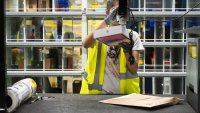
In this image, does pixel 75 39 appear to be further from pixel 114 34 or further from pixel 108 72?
pixel 114 34

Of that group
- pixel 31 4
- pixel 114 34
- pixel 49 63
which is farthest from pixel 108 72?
pixel 31 4

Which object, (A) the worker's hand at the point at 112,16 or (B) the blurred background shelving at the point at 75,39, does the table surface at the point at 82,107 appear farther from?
(B) the blurred background shelving at the point at 75,39

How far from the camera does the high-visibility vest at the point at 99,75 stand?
194 centimetres

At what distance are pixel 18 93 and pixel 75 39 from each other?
2583mm

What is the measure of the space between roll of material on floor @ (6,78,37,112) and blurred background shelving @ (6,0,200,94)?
2299mm

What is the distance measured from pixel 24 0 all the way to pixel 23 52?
2.02 feet

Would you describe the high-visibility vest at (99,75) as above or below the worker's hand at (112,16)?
below

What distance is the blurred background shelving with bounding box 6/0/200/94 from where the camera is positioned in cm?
358

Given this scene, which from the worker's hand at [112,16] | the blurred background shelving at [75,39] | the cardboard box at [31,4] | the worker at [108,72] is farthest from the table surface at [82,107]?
the cardboard box at [31,4]

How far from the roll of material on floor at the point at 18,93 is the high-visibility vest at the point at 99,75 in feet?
2.20

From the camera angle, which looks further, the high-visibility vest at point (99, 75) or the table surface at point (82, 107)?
the high-visibility vest at point (99, 75)

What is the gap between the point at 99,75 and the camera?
197 centimetres
